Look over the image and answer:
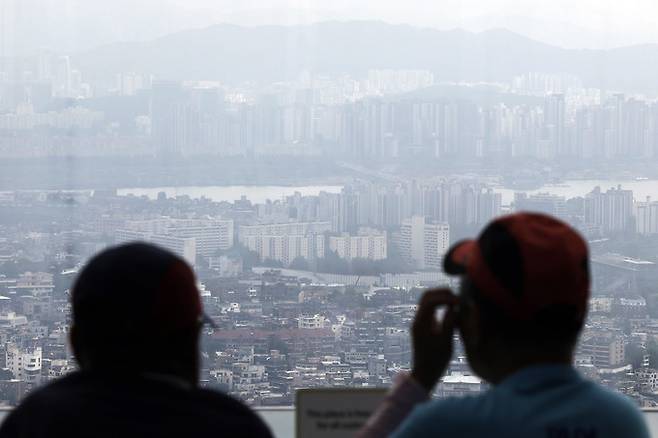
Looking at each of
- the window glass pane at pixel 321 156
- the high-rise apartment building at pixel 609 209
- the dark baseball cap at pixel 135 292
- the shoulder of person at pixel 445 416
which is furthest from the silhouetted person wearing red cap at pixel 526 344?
the high-rise apartment building at pixel 609 209

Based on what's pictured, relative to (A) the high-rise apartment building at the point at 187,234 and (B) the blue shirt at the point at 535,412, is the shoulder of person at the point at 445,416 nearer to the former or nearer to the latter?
(B) the blue shirt at the point at 535,412

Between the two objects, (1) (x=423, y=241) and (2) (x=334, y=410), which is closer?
(2) (x=334, y=410)

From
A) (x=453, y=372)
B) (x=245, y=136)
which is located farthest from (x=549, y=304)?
(x=245, y=136)

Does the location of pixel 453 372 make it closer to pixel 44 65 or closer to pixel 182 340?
pixel 44 65

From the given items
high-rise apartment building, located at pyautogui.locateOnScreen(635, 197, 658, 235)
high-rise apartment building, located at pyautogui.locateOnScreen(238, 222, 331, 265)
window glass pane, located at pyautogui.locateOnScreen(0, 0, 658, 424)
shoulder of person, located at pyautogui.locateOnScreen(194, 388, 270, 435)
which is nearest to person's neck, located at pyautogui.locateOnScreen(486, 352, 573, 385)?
shoulder of person, located at pyautogui.locateOnScreen(194, 388, 270, 435)

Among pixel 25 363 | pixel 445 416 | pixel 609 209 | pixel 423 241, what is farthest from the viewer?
pixel 609 209

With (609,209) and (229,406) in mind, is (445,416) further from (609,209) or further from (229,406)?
(609,209)

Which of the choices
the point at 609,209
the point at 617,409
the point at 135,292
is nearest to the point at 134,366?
the point at 135,292
